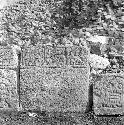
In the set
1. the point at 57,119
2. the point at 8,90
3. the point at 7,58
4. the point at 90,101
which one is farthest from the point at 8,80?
the point at 90,101

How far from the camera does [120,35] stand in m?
4.07

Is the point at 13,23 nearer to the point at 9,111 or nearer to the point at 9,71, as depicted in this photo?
the point at 9,71

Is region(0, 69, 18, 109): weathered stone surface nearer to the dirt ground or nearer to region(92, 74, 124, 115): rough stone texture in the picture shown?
the dirt ground

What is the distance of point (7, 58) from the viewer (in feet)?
13.4

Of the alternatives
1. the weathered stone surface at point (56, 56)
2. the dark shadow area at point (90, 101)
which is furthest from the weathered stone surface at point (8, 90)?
the dark shadow area at point (90, 101)

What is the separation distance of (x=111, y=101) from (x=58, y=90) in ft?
1.93

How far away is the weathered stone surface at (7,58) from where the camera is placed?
160 inches

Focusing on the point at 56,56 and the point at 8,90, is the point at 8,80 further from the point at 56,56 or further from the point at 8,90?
the point at 56,56

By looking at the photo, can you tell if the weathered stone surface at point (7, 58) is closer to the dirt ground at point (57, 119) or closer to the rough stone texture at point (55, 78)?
the rough stone texture at point (55, 78)

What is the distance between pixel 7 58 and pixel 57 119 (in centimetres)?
85

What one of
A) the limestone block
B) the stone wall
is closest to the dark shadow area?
the limestone block

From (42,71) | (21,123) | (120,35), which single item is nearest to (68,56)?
(42,71)

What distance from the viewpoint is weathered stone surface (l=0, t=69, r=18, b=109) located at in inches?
162

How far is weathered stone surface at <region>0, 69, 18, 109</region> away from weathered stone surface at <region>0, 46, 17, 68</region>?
0.07 m
